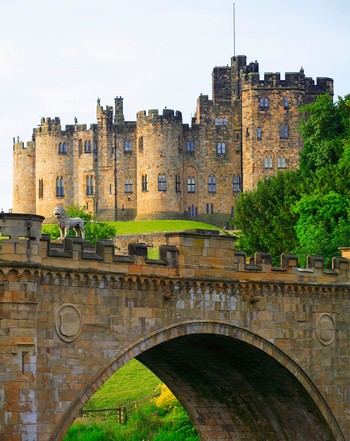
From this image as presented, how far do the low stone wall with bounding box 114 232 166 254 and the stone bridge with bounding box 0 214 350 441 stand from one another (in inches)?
2950

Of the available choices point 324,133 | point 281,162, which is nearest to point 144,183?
point 281,162

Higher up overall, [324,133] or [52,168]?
[52,168]

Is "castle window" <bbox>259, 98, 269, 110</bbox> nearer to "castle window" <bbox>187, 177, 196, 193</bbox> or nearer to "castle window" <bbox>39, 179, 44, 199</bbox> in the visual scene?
"castle window" <bbox>187, 177, 196, 193</bbox>

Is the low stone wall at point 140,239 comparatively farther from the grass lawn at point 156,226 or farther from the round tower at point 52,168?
the round tower at point 52,168

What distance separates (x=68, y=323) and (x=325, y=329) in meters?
12.6

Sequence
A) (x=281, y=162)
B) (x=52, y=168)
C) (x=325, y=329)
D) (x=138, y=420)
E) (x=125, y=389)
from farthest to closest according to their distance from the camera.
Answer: (x=52, y=168) < (x=281, y=162) < (x=125, y=389) < (x=138, y=420) < (x=325, y=329)

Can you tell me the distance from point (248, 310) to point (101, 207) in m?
106

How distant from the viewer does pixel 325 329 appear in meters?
49.3

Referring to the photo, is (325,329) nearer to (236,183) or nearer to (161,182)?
(161,182)

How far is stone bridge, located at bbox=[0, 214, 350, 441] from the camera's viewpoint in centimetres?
3778

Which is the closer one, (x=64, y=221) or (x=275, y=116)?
(x=64, y=221)

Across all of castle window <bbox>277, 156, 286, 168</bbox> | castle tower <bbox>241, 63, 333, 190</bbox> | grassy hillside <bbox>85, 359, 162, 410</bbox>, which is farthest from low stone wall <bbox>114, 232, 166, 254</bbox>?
grassy hillside <bbox>85, 359, 162, 410</bbox>

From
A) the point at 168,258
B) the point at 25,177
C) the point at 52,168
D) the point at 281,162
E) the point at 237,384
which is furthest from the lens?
the point at 25,177

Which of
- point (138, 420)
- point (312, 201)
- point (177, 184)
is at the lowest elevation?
point (138, 420)
